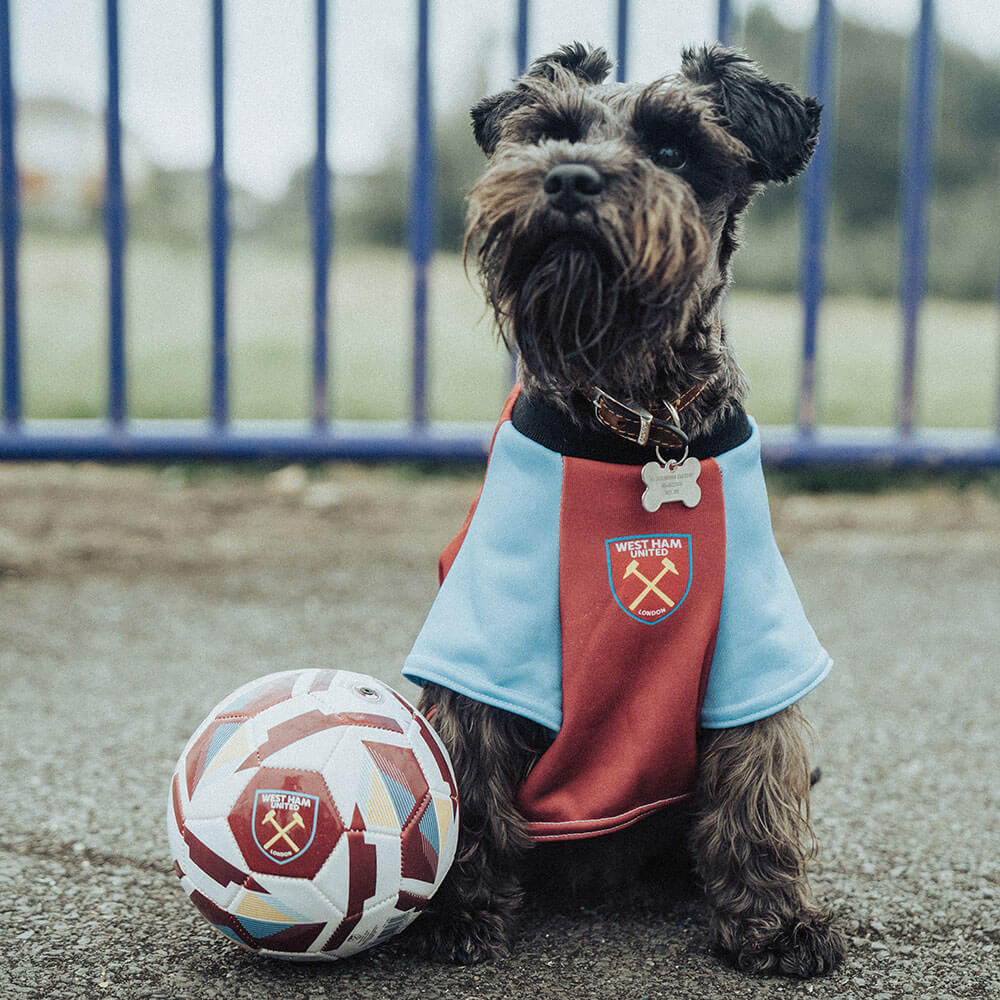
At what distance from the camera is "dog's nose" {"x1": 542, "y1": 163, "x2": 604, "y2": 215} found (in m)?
2.09

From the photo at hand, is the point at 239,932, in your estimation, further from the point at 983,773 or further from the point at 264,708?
the point at 983,773

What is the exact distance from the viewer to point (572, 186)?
6.85 ft

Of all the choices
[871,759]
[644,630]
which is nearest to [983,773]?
[871,759]

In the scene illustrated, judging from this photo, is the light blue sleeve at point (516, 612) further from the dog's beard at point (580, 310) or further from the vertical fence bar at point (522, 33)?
the vertical fence bar at point (522, 33)

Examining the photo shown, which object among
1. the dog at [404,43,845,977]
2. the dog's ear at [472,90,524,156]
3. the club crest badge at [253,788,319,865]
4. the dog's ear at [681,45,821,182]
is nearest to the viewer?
the club crest badge at [253,788,319,865]

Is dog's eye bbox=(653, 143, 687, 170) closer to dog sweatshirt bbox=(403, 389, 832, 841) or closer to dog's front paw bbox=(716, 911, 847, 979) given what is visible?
dog sweatshirt bbox=(403, 389, 832, 841)

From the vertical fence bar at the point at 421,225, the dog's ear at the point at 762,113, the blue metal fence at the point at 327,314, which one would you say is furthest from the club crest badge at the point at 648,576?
the vertical fence bar at the point at 421,225

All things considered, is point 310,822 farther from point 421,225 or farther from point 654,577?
point 421,225

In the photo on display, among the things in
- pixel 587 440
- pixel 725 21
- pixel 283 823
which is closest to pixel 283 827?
pixel 283 823

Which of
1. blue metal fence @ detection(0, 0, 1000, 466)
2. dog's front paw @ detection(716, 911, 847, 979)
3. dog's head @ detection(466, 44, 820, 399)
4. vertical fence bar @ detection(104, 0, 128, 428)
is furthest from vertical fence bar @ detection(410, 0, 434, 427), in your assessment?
dog's front paw @ detection(716, 911, 847, 979)

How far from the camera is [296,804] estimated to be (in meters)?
2.02

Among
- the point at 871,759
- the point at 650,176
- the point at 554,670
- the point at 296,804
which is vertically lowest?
the point at 871,759

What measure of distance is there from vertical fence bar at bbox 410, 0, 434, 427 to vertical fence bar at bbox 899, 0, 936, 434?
6.19ft

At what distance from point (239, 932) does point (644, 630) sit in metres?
0.84
